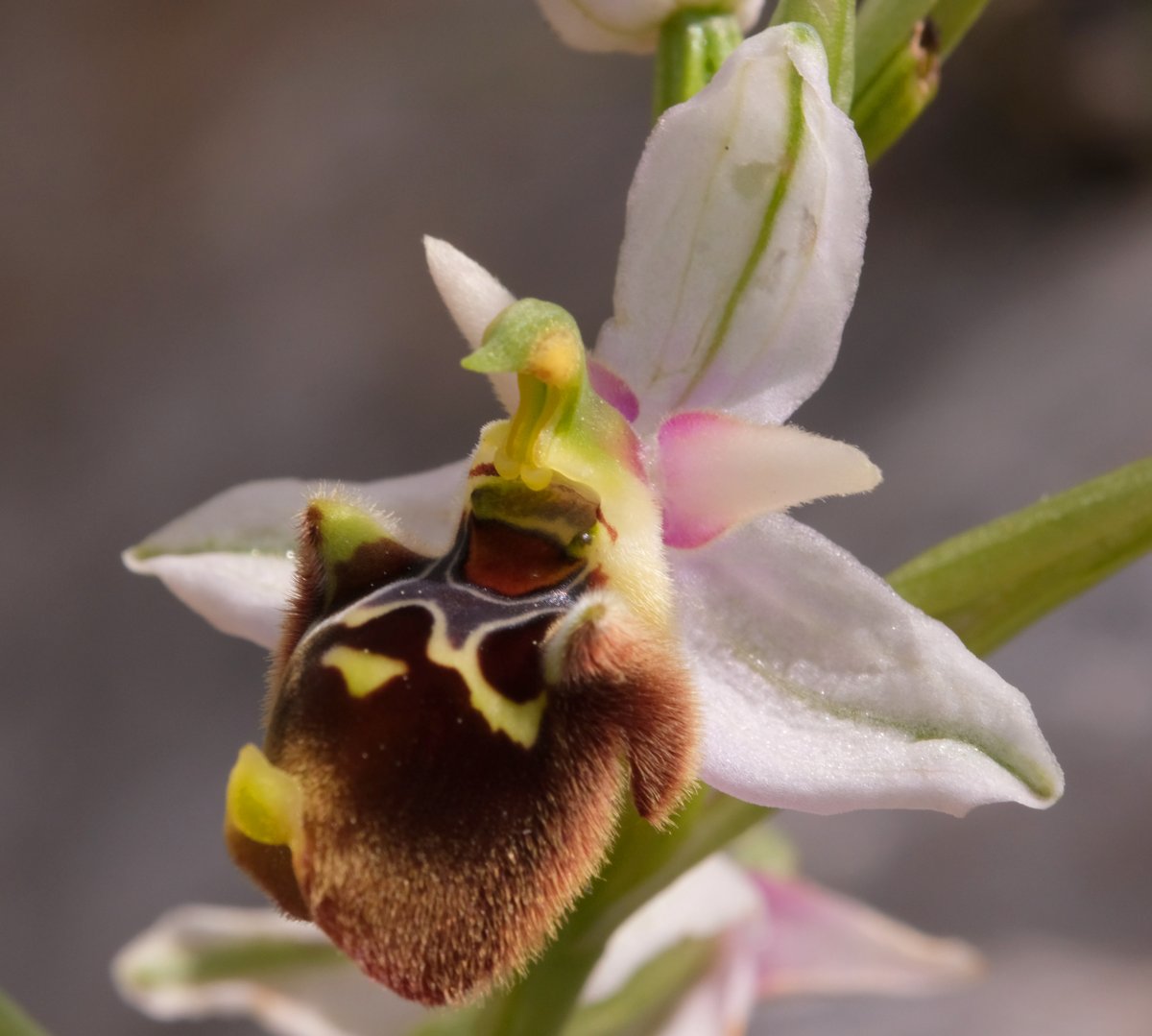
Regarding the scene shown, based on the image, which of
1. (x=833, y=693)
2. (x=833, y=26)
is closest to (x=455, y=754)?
(x=833, y=693)

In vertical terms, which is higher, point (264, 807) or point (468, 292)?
point (468, 292)

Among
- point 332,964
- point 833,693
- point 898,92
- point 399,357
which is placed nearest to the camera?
point 833,693

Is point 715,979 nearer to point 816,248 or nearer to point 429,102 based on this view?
point 816,248

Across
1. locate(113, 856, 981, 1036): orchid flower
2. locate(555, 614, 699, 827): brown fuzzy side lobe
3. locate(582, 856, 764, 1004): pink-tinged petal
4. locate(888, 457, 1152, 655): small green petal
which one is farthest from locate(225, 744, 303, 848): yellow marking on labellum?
locate(113, 856, 981, 1036): orchid flower

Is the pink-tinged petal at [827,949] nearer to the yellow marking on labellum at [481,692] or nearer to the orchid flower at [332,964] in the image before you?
the orchid flower at [332,964]

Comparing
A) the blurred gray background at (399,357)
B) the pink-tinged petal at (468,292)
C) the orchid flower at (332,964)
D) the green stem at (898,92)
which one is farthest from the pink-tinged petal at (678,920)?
the blurred gray background at (399,357)

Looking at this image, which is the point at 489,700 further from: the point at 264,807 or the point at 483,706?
the point at 264,807
